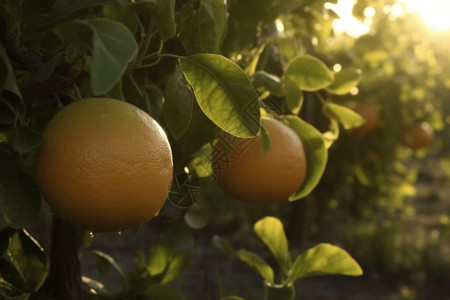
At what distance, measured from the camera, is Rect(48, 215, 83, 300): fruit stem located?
3.43ft

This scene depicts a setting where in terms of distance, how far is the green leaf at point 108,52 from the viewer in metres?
0.50

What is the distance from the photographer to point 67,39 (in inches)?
25.5

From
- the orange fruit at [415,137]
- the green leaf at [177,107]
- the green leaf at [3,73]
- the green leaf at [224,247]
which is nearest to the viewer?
the green leaf at [3,73]

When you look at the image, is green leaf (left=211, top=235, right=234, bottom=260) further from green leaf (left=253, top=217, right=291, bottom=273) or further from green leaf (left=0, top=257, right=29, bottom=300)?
green leaf (left=0, top=257, right=29, bottom=300)

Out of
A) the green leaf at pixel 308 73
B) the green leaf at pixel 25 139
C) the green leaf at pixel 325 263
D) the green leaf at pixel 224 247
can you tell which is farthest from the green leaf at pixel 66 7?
the green leaf at pixel 224 247

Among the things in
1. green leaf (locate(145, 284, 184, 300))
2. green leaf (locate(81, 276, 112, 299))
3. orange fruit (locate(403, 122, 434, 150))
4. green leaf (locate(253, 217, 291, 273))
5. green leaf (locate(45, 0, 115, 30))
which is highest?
green leaf (locate(45, 0, 115, 30))

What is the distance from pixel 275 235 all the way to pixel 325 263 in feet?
0.39

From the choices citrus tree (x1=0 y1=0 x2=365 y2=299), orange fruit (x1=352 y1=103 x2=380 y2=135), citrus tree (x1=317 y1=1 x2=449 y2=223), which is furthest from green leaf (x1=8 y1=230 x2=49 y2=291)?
orange fruit (x1=352 y1=103 x2=380 y2=135)

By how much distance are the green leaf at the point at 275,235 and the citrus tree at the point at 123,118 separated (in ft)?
0.47

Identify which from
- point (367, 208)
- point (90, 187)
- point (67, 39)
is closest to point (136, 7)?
point (67, 39)

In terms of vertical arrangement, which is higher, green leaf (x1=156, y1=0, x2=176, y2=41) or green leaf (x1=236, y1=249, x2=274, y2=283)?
green leaf (x1=156, y1=0, x2=176, y2=41)

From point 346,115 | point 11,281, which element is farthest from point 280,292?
point 11,281

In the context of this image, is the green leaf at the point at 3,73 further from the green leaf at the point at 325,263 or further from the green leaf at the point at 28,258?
the green leaf at the point at 325,263

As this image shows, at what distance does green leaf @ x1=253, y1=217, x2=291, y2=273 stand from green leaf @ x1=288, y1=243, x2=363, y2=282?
0.10ft
